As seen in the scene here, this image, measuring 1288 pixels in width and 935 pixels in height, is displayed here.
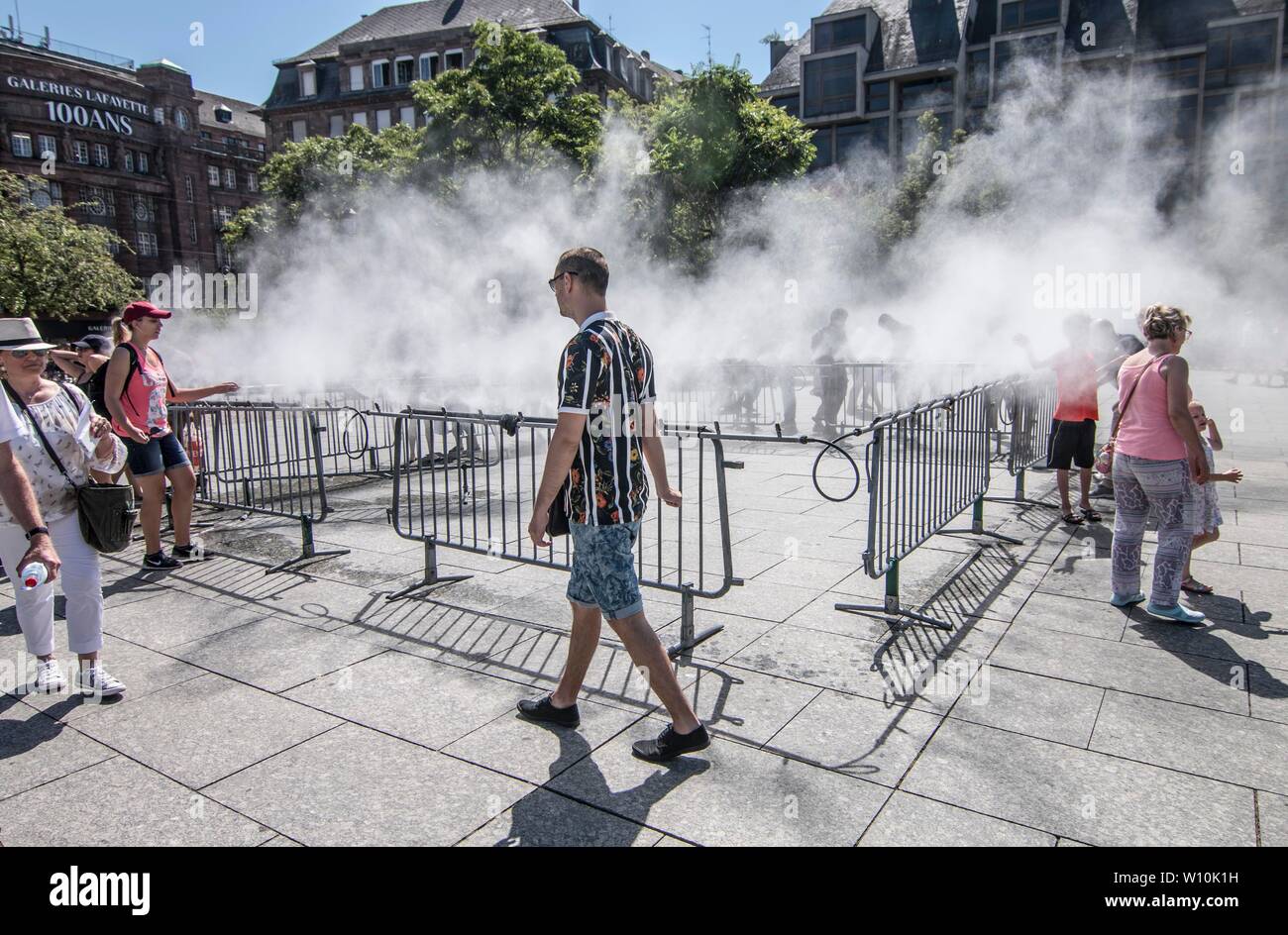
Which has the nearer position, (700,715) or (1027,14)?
→ (700,715)

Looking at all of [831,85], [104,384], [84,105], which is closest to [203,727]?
[104,384]

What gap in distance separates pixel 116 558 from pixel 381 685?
11.1 feet

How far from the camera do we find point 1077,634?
13.6 ft

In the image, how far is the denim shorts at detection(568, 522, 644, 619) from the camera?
2973 millimetres

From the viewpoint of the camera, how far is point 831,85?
4141 centimetres

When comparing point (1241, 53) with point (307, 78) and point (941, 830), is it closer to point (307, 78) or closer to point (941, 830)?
point (941, 830)

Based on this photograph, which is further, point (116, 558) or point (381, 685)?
point (116, 558)

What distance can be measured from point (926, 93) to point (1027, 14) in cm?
504

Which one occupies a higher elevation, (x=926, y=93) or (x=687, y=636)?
(x=926, y=93)

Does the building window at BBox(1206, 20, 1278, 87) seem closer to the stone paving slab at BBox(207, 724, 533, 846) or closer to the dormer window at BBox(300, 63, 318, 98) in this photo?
the stone paving slab at BBox(207, 724, 533, 846)

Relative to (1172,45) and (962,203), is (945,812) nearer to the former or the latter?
(962,203)

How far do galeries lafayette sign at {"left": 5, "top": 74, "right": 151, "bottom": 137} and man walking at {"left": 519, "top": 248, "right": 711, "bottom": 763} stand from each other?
57.3 m

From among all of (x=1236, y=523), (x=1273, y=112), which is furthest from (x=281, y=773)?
(x=1273, y=112)

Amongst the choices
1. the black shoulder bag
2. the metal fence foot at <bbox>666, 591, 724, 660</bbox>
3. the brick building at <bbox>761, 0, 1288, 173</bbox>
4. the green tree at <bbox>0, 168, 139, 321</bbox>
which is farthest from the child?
the brick building at <bbox>761, 0, 1288, 173</bbox>
